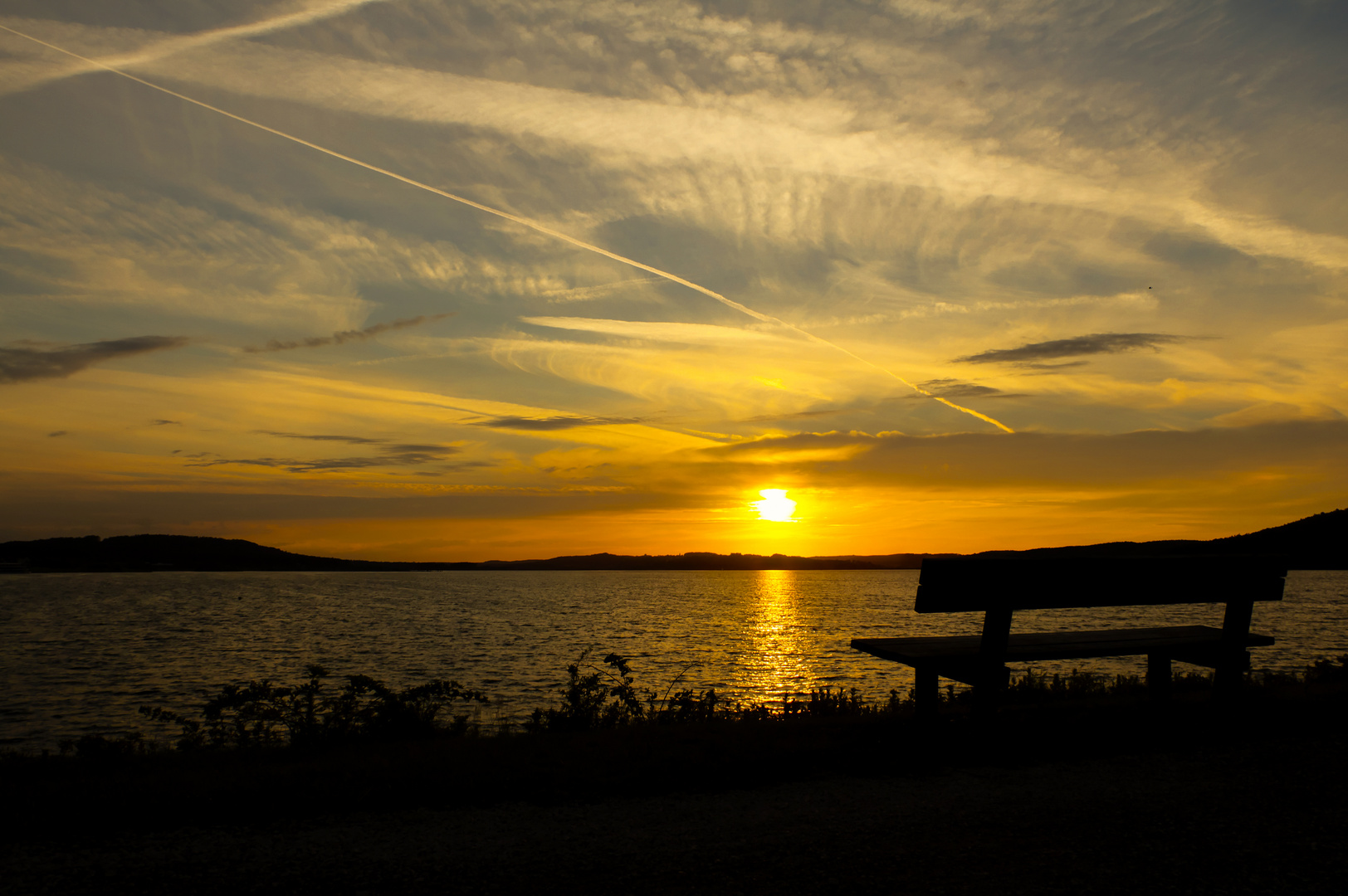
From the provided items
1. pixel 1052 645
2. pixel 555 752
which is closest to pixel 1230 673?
pixel 1052 645

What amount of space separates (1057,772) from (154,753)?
9140 mm

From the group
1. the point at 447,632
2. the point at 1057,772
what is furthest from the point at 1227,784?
the point at 447,632

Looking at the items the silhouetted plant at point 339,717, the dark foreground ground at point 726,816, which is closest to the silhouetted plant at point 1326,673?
the dark foreground ground at point 726,816

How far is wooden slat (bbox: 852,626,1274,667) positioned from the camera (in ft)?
24.7

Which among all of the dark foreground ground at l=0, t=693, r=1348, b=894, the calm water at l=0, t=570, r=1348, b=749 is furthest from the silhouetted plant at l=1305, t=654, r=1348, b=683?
the calm water at l=0, t=570, r=1348, b=749

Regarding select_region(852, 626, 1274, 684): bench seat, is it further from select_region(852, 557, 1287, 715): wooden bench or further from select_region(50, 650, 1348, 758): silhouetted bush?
select_region(50, 650, 1348, 758): silhouetted bush

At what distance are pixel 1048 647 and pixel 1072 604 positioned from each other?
902mm

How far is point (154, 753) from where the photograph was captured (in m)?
8.98

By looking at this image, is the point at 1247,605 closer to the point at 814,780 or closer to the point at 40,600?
the point at 814,780

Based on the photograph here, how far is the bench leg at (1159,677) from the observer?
8.59 metres

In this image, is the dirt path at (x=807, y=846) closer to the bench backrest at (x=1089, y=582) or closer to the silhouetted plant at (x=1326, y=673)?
the bench backrest at (x=1089, y=582)

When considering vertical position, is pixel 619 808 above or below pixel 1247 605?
below

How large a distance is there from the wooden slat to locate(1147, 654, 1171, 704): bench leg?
225mm

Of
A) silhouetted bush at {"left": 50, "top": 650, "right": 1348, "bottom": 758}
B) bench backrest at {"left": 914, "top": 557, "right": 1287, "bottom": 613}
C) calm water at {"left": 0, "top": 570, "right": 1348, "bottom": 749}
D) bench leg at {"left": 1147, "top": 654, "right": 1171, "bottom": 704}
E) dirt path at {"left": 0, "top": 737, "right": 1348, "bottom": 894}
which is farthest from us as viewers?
calm water at {"left": 0, "top": 570, "right": 1348, "bottom": 749}
